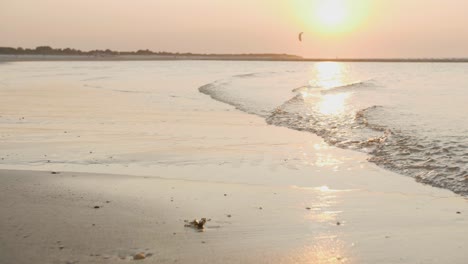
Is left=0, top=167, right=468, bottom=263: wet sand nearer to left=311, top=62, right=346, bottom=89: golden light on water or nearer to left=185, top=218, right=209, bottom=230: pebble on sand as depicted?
left=185, top=218, right=209, bottom=230: pebble on sand

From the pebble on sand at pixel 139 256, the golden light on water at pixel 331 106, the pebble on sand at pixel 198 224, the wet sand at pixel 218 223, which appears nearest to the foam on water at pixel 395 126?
the golden light on water at pixel 331 106

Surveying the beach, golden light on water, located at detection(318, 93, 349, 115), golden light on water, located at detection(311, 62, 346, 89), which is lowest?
golden light on water, located at detection(311, 62, 346, 89)

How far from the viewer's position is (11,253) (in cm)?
414

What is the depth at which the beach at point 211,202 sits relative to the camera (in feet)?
14.7

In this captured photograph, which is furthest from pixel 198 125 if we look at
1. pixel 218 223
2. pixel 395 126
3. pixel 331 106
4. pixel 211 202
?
pixel 218 223

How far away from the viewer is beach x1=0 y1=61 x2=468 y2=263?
14.7ft

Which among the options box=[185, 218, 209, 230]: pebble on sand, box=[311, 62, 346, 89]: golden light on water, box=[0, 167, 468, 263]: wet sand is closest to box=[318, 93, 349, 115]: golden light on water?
box=[311, 62, 346, 89]: golden light on water

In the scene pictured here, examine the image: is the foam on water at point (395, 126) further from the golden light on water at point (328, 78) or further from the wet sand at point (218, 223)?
the golden light on water at point (328, 78)

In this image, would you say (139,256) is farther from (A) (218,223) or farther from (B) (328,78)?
(B) (328,78)

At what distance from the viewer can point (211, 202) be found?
6172mm

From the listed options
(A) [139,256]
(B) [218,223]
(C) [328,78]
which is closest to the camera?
(A) [139,256]

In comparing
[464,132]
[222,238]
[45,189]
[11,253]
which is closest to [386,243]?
[222,238]

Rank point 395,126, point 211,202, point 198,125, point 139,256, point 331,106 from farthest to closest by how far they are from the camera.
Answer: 1. point 331,106
2. point 198,125
3. point 395,126
4. point 211,202
5. point 139,256

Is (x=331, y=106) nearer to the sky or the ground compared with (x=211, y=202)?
nearer to the ground
